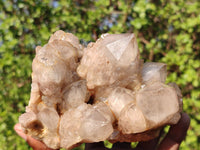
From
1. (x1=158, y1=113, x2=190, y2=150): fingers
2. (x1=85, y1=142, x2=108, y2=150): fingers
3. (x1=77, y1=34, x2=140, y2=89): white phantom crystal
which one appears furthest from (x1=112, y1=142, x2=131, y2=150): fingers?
(x1=77, y1=34, x2=140, y2=89): white phantom crystal

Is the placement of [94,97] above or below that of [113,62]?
below

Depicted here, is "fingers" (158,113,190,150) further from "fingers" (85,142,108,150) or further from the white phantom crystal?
the white phantom crystal

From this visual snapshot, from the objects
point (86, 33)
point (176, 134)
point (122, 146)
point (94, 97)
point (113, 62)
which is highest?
point (113, 62)

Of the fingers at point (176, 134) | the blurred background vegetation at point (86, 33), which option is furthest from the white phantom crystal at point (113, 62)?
the blurred background vegetation at point (86, 33)

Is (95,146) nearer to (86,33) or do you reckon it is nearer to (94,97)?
(94,97)

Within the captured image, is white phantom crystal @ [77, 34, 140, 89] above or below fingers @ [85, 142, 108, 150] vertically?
above

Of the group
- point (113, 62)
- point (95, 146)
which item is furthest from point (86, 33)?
point (113, 62)

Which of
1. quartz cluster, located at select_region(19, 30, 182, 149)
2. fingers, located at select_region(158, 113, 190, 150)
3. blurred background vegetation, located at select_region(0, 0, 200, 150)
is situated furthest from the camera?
blurred background vegetation, located at select_region(0, 0, 200, 150)

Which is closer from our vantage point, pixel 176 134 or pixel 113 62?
pixel 113 62
